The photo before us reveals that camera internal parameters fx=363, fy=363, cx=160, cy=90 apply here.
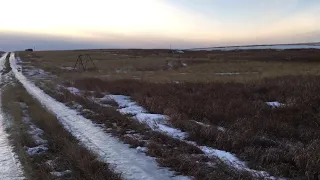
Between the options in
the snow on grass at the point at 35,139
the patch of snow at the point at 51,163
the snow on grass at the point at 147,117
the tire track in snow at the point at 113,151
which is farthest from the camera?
the snow on grass at the point at 147,117

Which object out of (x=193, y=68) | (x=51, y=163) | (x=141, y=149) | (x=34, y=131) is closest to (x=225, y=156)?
(x=141, y=149)

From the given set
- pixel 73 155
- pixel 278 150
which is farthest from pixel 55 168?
pixel 278 150

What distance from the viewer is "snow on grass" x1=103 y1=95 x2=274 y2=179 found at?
7274mm

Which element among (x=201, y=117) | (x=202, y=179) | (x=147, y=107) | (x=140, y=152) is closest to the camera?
(x=202, y=179)

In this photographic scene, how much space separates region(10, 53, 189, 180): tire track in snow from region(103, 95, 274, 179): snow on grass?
1.27 meters

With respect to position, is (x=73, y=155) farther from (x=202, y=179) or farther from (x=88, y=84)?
(x=88, y=84)

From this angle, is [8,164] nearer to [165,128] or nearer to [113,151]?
[113,151]

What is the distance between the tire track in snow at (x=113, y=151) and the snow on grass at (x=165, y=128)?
4.17 feet

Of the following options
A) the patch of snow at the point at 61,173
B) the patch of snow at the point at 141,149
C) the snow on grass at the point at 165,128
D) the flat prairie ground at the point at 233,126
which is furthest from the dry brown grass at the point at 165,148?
the patch of snow at the point at 61,173

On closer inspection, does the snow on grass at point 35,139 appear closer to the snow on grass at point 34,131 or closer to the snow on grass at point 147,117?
the snow on grass at point 34,131

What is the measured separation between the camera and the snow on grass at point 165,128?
286 inches

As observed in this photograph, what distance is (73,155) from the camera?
7992 mm

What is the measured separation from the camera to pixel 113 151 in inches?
345

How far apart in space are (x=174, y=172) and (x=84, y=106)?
929cm
